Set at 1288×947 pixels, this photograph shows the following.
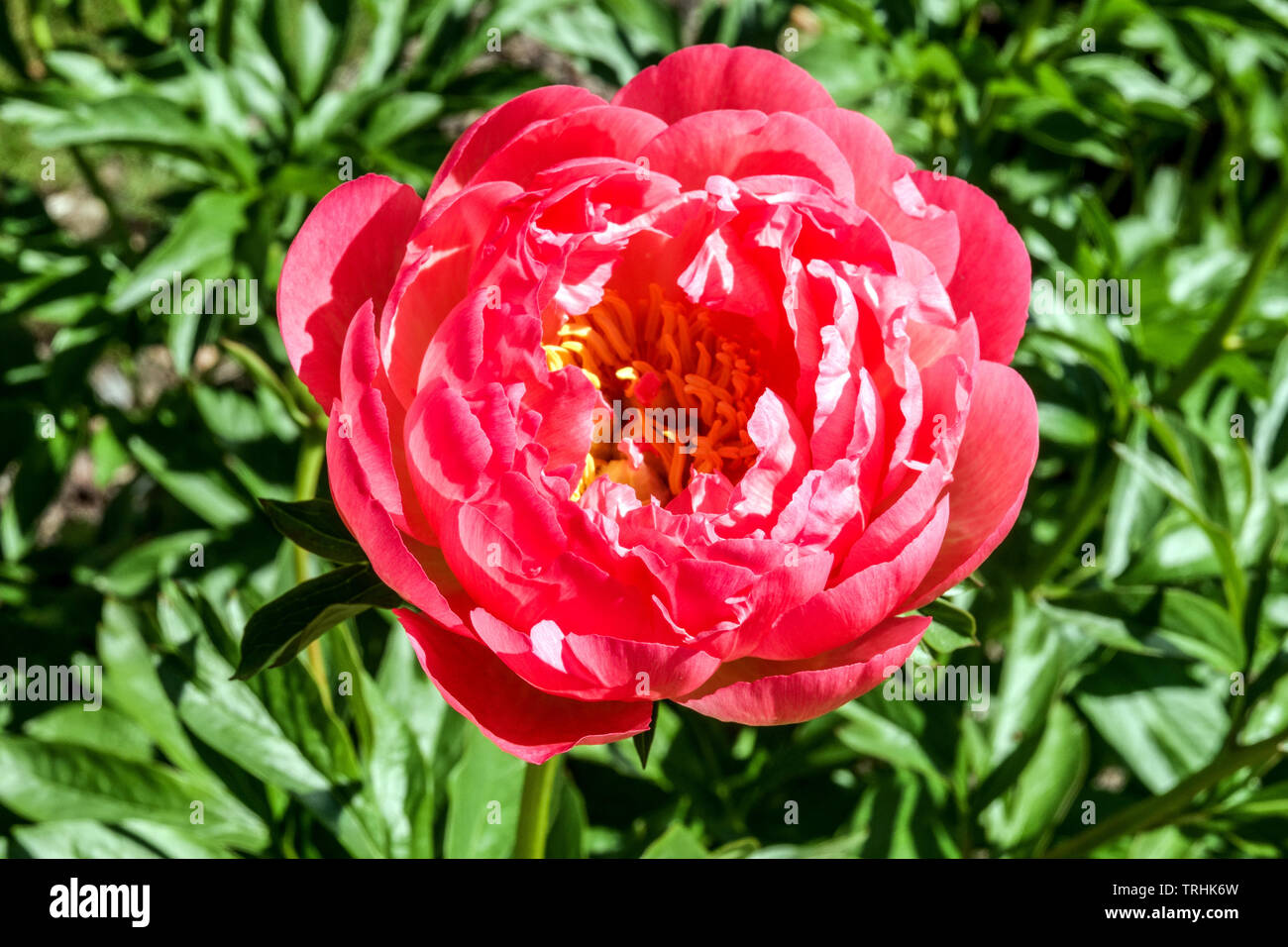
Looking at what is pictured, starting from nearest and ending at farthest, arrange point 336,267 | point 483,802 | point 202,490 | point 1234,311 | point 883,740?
point 336,267 → point 483,802 → point 883,740 → point 1234,311 → point 202,490

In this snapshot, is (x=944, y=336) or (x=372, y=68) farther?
(x=372, y=68)

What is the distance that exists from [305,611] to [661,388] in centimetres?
36

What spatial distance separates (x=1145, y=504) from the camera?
1596 mm

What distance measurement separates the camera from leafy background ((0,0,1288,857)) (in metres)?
1.30

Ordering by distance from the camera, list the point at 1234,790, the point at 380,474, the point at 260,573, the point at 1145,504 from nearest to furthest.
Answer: the point at 380,474, the point at 1234,790, the point at 1145,504, the point at 260,573

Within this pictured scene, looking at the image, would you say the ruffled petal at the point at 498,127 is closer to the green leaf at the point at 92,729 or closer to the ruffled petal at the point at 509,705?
the ruffled petal at the point at 509,705

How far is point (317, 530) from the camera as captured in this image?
90cm

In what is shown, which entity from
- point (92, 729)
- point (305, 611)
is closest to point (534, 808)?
point (305, 611)

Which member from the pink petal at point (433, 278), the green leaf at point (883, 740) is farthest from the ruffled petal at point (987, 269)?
the green leaf at point (883, 740)

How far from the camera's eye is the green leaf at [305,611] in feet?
2.77

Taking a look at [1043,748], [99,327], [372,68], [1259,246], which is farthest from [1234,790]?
[99,327]

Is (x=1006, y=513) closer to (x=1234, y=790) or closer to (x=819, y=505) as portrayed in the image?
(x=819, y=505)

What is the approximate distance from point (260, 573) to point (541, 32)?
926 mm

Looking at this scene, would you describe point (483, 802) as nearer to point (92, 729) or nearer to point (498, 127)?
point (92, 729)
